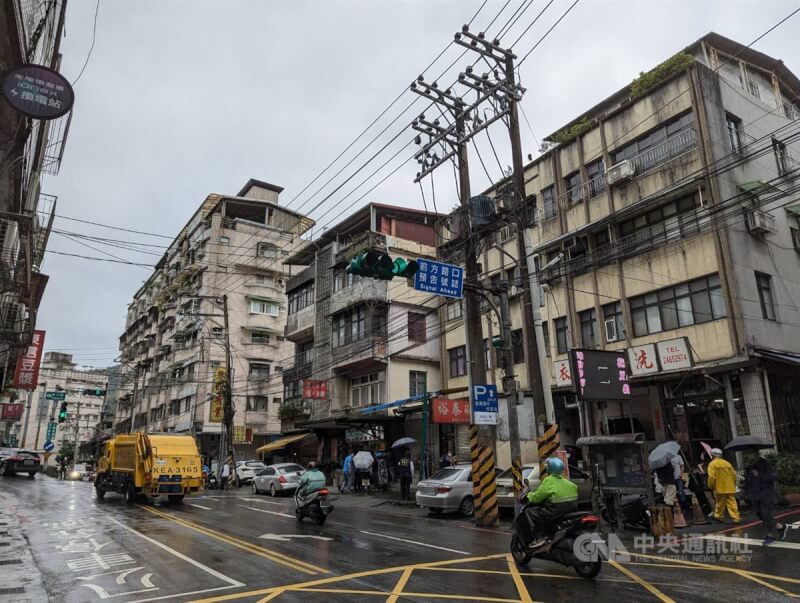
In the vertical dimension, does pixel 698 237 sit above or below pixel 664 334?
above

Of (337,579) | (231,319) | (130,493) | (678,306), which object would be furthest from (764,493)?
(231,319)

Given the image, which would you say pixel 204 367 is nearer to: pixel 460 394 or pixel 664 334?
pixel 460 394

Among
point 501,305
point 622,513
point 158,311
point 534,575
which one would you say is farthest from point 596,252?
point 158,311

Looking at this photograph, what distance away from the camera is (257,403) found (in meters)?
49.5

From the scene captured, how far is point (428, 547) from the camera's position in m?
10.6

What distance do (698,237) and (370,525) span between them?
47.4 ft

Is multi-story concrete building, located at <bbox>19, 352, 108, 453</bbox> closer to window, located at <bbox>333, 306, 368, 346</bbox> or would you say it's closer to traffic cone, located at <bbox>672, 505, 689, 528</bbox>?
window, located at <bbox>333, 306, 368, 346</bbox>

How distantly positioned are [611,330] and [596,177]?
6.48m

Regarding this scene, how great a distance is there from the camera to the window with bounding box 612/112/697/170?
20.2m

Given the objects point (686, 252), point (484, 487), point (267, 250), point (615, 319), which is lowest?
point (484, 487)

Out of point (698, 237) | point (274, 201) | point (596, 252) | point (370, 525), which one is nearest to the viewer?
point (370, 525)

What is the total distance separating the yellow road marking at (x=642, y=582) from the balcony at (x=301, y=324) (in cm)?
2995

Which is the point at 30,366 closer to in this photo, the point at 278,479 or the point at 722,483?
the point at 278,479

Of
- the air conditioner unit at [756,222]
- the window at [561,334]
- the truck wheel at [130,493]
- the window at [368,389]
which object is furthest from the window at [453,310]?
the truck wheel at [130,493]
